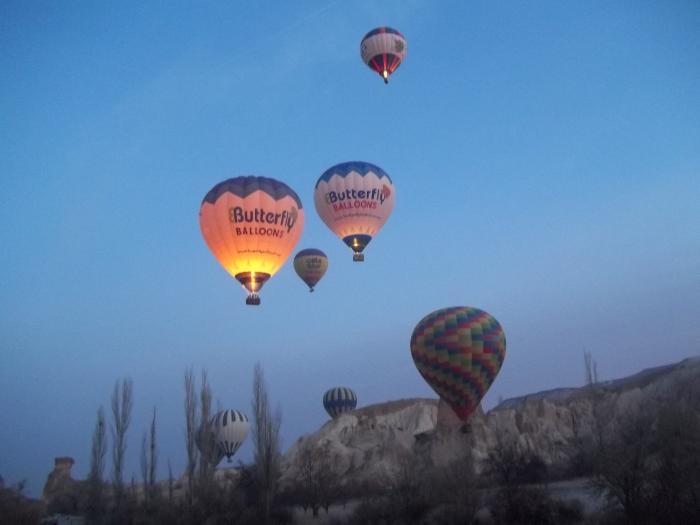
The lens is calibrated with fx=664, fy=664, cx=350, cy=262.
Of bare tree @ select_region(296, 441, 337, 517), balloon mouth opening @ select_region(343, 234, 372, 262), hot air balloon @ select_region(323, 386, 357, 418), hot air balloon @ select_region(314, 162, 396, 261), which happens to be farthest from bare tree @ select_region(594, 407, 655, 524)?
hot air balloon @ select_region(323, 386, 357, 418)

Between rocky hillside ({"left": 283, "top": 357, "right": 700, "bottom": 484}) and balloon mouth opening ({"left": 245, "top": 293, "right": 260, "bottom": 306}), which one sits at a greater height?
balloon mouth opening ({"left": 245, "top": 293, "right": 260, "bottom": 306})

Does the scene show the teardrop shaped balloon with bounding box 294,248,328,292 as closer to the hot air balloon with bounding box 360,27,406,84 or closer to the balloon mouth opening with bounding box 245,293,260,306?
the hot air balloon with bounding box 360,27,406,84

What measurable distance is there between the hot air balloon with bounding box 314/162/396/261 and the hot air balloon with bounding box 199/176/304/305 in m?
4.21

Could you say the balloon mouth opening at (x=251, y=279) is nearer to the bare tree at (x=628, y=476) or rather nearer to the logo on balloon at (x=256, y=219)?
the logo on balloon at (x=256, y=219)

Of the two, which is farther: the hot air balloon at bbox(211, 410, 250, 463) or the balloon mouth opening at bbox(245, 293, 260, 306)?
the hot air balloon at bbox(211, 410, 250, 463)

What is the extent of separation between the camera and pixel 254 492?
23984mm

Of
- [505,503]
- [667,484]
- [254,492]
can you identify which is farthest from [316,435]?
[667,484]

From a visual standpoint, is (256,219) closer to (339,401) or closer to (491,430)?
(491,430)

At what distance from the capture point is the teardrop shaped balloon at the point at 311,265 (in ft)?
111

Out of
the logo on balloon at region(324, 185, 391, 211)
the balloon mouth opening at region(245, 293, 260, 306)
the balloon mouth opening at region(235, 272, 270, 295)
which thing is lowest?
the balloon mouth opening at region(245, 293, 260, 306)

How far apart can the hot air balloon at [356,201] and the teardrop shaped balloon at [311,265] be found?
28.1 feet

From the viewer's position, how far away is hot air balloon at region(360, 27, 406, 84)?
1027 inches

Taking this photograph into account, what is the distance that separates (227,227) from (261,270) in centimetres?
167

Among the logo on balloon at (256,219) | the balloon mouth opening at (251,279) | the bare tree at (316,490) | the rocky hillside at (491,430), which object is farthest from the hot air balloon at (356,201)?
the rocky hillside at (491,430)
